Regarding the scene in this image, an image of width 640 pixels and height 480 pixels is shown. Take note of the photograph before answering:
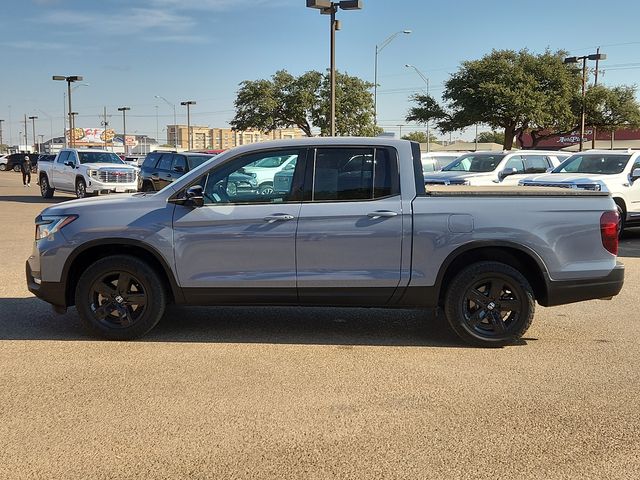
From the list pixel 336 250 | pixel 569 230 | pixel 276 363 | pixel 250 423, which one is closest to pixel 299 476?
pixel 250 423

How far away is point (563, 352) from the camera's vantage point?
222 inches

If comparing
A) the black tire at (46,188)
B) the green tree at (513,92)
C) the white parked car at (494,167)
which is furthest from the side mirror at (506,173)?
the green tree at (513,92)

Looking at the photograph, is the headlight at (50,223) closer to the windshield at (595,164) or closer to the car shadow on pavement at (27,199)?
the windshield at (595,164)

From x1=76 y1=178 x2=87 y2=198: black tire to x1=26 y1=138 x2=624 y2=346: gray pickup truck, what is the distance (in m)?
16.8

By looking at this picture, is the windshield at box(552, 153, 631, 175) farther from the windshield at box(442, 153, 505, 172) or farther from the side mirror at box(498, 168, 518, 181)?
the windshield at box(442, 153, 505, 172)

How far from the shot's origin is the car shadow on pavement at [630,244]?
11422 mm

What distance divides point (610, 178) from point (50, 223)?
10.9 meters

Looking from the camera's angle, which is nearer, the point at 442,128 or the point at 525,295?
the point at 525,295

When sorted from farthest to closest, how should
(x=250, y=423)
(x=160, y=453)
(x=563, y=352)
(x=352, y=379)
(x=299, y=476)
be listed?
(x=563, y=352)
(x=352, y=379)
(x=250, y=423)
(x=160, y=453)
(x=299, y=476)

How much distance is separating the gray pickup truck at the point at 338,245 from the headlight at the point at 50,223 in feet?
0.04

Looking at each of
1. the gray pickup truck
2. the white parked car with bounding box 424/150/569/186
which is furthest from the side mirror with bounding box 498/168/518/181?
the gray pickup truck

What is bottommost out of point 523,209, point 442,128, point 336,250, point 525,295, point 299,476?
point 299,476

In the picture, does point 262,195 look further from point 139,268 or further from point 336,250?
point 139,268

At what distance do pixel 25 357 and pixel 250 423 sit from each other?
7.95 ft
